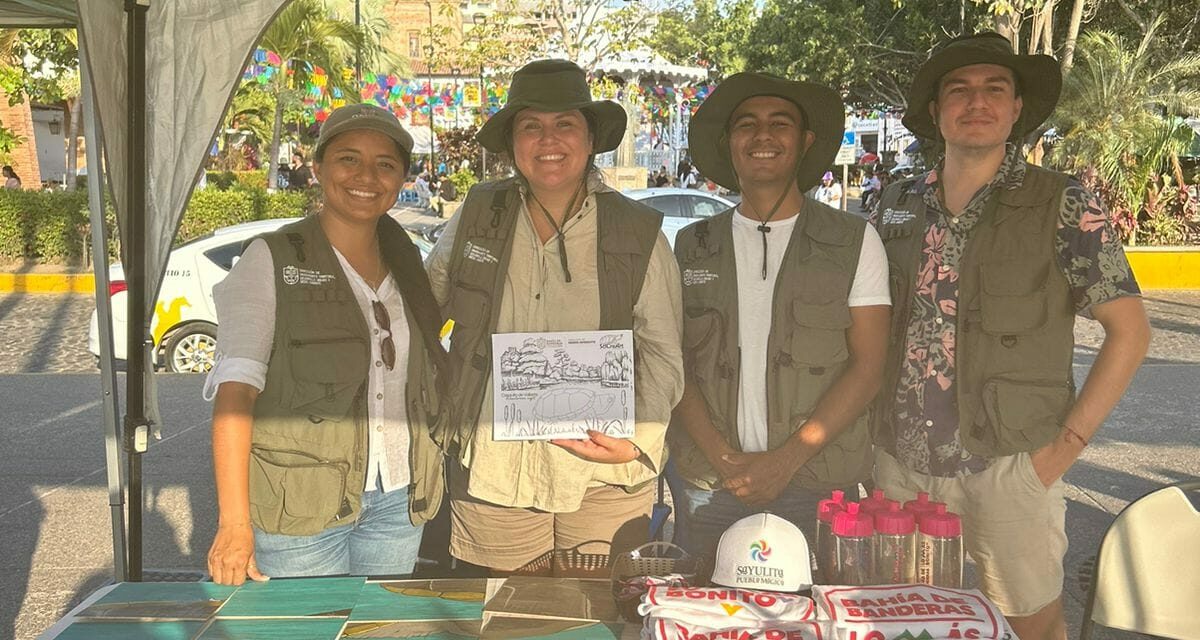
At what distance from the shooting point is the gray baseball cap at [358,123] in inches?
114

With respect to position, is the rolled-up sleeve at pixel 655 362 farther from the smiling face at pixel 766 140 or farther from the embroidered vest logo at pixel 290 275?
the embroidered vest logo at pixel 290 275

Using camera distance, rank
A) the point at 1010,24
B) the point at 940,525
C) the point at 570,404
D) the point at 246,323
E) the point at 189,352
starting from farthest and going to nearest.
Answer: the point at 1010,24 → the point at 189,352 → the point at 570,404 → the point at 246,323 → the point at 940,525

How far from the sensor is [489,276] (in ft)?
9.68

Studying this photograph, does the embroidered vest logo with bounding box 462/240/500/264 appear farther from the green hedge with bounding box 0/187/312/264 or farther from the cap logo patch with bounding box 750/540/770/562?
the green hedge with bounding box 0/187/312/264

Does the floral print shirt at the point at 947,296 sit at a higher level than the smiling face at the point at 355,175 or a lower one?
lower

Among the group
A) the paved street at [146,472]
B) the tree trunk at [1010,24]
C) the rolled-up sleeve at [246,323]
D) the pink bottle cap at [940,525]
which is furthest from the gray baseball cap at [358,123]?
the tree trunk at [1010,24]

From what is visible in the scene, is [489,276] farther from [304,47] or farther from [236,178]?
[236,178]

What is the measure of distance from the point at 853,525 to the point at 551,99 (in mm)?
1377

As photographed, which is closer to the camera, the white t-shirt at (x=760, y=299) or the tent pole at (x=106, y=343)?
the white t-shirt at (x=760, y=299)

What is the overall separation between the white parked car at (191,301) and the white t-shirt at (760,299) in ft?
22.8

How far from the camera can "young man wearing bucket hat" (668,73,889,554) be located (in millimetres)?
2969

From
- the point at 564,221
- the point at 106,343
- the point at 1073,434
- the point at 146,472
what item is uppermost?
the point at 564,221

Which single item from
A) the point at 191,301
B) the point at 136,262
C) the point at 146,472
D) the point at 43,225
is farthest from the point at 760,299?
the point at 43,225

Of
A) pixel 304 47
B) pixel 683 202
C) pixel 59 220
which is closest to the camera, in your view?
pixel 683 202
